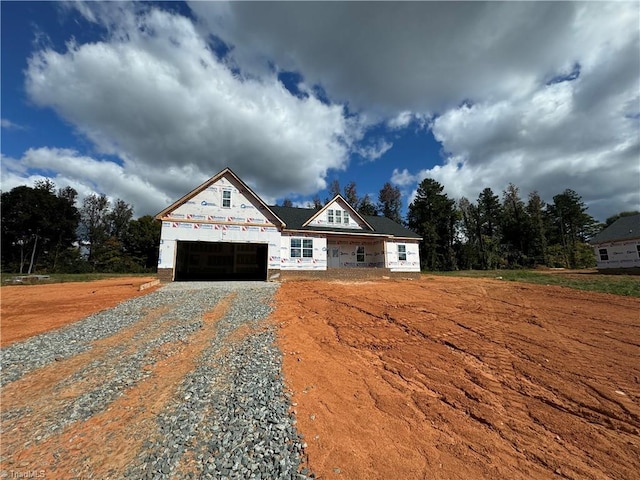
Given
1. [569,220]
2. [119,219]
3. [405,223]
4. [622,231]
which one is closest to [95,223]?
[119,219]

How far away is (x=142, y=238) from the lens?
4631 centimetres

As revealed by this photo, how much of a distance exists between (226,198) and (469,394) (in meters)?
18.1

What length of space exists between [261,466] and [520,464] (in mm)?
3097

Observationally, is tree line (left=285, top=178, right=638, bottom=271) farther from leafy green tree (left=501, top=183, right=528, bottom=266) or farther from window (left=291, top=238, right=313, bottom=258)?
window (left=291, top=238, right=313, bottom=258)

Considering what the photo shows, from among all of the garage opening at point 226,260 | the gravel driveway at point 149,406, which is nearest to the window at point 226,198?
the garage opening at point 226,260

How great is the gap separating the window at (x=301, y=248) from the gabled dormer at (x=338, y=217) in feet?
7.23

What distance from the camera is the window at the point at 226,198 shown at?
63.4ft

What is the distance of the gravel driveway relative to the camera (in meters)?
3.33

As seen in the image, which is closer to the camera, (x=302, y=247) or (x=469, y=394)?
(x=469, y=394)

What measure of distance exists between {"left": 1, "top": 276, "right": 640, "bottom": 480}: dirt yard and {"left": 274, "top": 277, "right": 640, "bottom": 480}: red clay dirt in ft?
0.07

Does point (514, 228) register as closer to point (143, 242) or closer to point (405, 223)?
point (405, 223)

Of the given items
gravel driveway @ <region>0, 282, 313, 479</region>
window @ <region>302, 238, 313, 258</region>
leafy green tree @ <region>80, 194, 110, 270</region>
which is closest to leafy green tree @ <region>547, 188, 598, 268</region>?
window @ <region>302, 238, 313, 258</region>

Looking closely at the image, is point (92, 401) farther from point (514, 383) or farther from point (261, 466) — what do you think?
point (514, 383)

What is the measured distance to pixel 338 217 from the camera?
24750 mm
